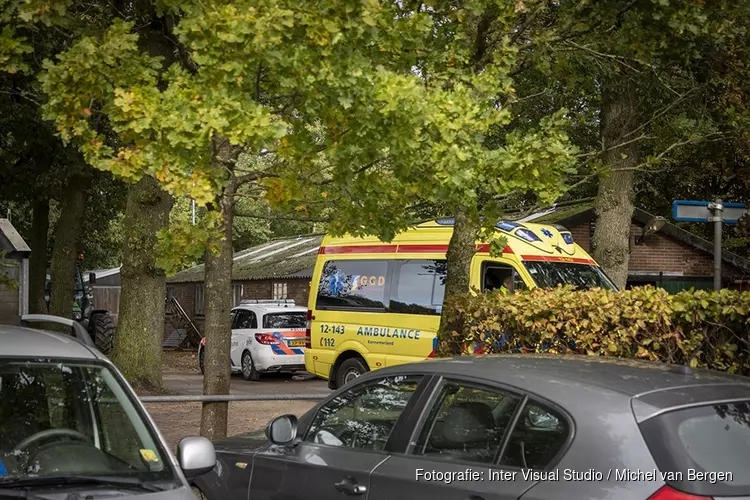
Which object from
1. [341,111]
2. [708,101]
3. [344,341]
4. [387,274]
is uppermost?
[708,101]

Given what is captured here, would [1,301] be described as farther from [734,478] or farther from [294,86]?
[734,478]

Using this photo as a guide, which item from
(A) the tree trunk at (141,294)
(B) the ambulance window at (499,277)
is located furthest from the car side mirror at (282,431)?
(A) the tree trunk at (141,294)

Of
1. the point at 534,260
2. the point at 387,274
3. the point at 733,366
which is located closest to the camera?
the point at 733,366

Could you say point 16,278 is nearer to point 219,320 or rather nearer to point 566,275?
point 566,275

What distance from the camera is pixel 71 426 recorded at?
4.65 m

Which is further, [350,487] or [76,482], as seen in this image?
[350,487]

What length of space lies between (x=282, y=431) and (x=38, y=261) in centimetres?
2481

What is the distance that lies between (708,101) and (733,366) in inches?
407

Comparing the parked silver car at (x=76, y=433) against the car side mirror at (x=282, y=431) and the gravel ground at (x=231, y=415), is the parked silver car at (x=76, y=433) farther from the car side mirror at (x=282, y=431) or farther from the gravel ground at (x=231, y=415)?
the gravel ground at (x=231, y=415)

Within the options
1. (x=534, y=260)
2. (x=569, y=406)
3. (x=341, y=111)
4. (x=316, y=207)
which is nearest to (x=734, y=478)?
(x=569, y=406)

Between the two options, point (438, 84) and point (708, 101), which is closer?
point (438, 84)

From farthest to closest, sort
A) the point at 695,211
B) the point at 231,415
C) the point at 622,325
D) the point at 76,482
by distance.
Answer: the point at 231,415
the point at 695,211
the point at 622,325
the point at 76,482

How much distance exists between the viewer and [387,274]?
658 inches

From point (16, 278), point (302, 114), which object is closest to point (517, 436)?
point (302, 114)
